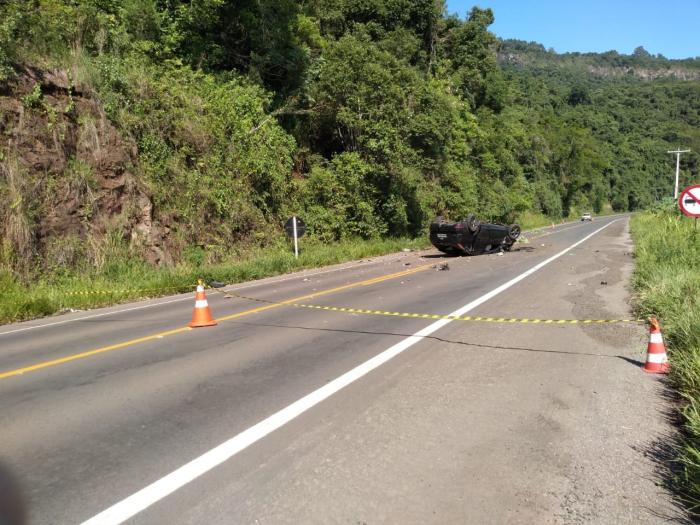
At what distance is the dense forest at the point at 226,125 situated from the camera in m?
15.2

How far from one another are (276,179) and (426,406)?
739 inches

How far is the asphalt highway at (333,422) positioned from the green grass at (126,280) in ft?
6.62

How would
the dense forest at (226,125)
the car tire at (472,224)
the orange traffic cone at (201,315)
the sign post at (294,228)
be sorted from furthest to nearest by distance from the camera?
the car tire at (472,224) → the sign post at (294,228) → the dense forest at (226,125) → the orange traffic cone at (201,315)

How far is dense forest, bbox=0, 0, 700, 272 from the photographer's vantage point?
49.9ft

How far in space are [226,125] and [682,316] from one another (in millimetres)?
18729

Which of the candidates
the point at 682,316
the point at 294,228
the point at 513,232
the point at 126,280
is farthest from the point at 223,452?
the point at 513,232

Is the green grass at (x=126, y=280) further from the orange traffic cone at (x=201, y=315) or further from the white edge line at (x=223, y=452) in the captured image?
the white edge line at (x=223, y=452)

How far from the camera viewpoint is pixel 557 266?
703 inches

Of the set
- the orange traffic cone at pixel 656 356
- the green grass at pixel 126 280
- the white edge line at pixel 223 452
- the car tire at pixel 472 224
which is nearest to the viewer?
the white edge line at pixel 223 452

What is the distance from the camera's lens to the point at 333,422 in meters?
4.68

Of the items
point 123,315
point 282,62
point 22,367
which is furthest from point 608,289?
point 282,62

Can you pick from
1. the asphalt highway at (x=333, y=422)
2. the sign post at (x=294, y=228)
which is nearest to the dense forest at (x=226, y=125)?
the sign post at (x=294, y=228)

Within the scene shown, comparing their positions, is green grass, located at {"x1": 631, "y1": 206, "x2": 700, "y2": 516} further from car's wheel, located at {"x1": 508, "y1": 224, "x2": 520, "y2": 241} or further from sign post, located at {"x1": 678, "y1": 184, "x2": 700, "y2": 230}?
car's wheel, located at {"x1": 508, "y1": 224, "x2": 520, "y2": 241}

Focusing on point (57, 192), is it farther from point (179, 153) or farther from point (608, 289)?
point (608, 289)
